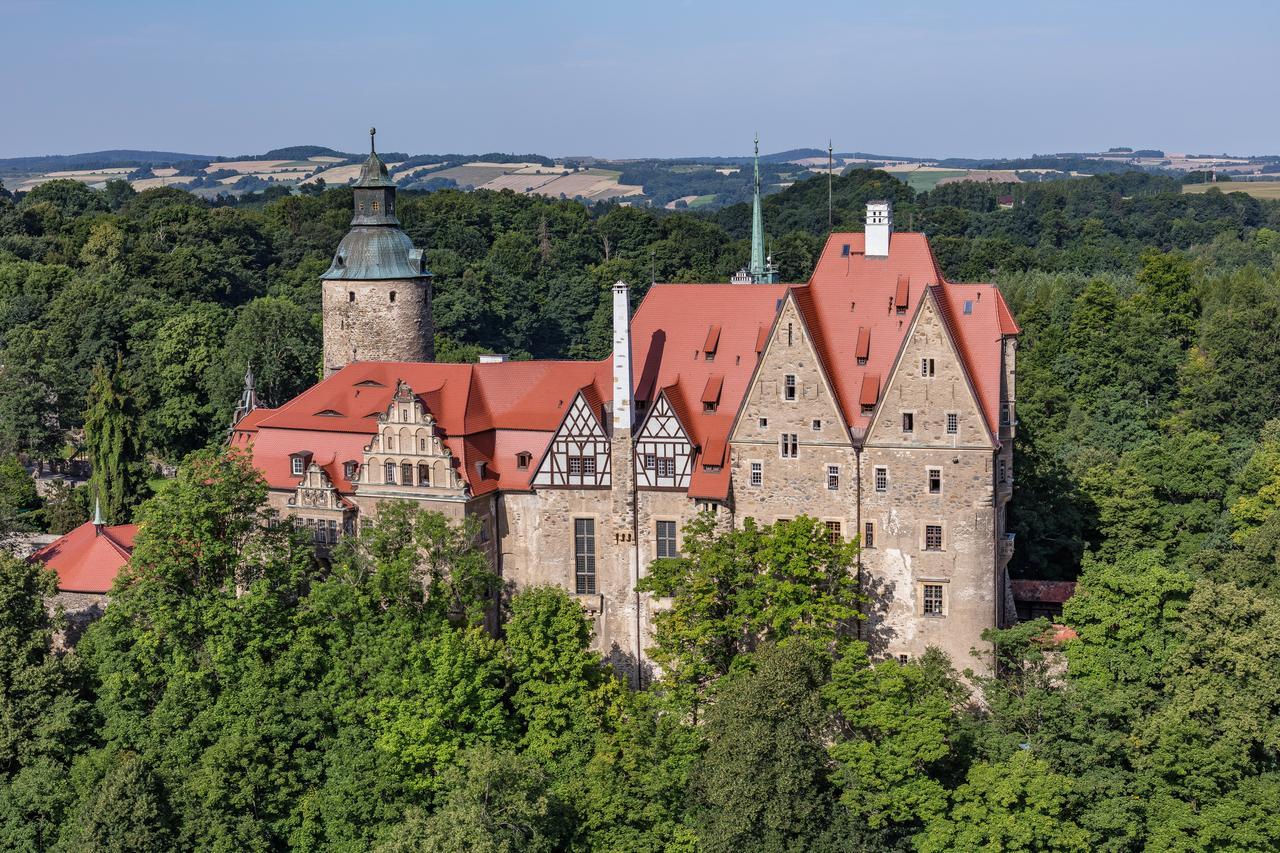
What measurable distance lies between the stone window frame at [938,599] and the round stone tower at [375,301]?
81.0 ft

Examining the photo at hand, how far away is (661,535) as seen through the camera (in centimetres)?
4947

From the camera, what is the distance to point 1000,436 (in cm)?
4766

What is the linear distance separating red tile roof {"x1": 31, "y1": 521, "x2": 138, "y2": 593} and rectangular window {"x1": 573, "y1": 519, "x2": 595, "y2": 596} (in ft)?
50.0

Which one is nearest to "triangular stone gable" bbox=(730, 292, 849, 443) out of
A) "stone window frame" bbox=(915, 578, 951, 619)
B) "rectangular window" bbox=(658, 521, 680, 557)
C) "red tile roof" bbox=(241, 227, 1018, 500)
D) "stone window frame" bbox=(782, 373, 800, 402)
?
"stone window frame" bbox=(782, 373, 800, 402)

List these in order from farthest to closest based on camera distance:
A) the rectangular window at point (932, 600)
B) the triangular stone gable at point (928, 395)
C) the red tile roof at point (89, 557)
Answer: the red tile roof at point (89, 557)
the rectangular window at point (932, 600)
the triangular stone gable at point (928, 395)

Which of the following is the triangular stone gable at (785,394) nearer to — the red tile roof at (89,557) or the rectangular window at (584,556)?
the rectangular window at (584,556)

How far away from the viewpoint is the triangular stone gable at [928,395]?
45500mm

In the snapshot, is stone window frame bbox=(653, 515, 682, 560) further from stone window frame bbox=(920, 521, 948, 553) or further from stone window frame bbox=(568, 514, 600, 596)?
stone window frame bbox=(920, 521, 948, 553)

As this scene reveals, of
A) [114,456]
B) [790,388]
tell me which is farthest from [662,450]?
[114,456]

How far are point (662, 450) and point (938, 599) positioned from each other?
9.78m

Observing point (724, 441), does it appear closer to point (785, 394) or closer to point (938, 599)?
point (785, 394)

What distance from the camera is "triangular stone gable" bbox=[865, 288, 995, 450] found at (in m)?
45.5

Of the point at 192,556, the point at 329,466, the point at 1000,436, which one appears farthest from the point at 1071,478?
the point at 192,556

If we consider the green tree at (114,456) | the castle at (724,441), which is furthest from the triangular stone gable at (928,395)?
the green tree at (114,456)
